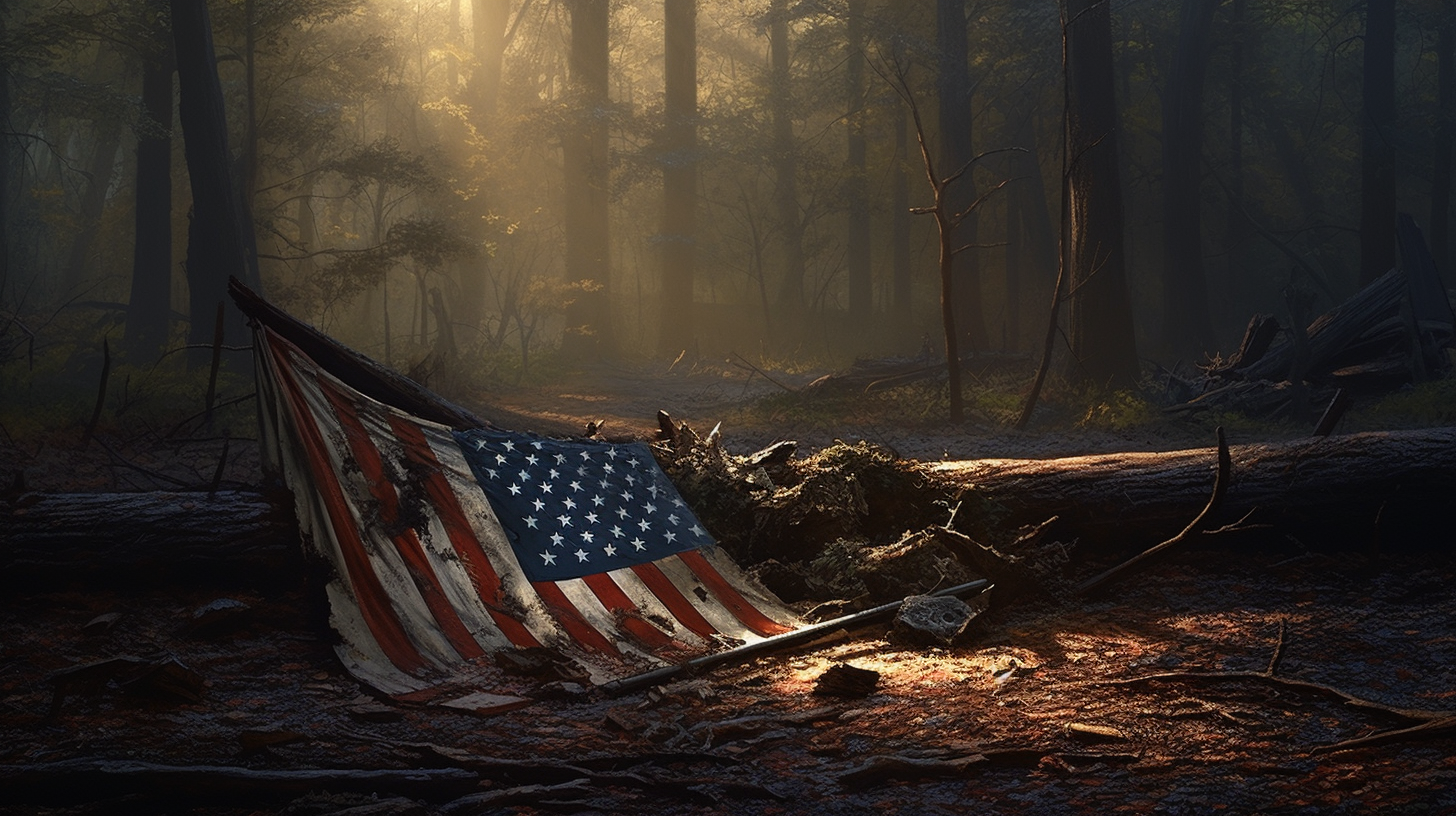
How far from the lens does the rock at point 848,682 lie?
536 centimetres

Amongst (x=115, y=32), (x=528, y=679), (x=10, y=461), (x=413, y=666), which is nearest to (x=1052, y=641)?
(x=528, y=679)

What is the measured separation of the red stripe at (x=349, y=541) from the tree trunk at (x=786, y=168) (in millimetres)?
27031

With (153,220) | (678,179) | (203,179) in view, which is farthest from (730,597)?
(678,179)

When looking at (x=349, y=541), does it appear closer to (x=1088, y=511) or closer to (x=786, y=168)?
(x=1088, y=511)

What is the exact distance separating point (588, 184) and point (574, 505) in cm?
2351

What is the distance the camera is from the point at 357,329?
3164cm

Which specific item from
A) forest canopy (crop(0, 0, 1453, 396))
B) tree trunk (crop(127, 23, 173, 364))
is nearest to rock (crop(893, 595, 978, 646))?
forest canopy (crop(0, 0, 1453, 396))

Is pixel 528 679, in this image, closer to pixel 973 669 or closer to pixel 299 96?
pixel 973 669

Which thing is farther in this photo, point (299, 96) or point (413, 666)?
point (299, 96)

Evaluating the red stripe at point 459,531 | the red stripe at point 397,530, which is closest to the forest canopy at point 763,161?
the red stripe at point 397,530

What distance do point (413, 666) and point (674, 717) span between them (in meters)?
1.50

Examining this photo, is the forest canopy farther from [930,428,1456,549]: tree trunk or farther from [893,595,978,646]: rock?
[893,595,978,646]: rock

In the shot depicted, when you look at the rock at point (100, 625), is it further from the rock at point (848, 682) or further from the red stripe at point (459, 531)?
the rock at point (848, 682)

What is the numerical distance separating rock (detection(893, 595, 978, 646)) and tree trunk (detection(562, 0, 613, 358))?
2208 centimetres
